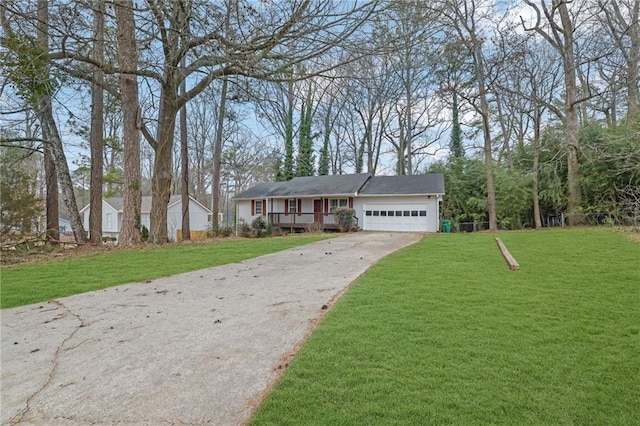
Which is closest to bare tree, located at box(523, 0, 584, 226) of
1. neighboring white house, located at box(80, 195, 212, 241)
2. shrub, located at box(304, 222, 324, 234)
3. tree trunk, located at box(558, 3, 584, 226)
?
tree trunk, located at box(558, 3, 584, 226)

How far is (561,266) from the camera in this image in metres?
6.61

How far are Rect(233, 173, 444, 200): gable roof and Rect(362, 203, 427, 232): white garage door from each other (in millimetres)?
821

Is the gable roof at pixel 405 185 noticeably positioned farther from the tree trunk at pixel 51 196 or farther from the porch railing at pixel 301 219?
the tree trunk at pixel 51 196

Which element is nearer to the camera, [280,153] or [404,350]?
[404,350]

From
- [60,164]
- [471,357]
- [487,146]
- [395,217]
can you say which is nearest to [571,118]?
[487,146]

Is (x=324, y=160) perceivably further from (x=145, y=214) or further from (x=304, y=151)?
(x=145, y=214)

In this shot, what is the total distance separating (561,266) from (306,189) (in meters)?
16.7

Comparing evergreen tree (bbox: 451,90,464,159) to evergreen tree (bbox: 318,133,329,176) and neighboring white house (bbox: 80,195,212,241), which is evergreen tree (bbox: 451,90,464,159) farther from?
neighboring white house (bbox: 80,195,212,241)

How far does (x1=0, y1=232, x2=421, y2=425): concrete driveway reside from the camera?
7.35 ft

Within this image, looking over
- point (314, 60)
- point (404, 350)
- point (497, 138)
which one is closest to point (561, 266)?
point (404, 350)

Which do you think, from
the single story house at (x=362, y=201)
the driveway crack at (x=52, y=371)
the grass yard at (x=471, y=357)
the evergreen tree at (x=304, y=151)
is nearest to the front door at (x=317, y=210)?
the single story house at (x=362, y=201)

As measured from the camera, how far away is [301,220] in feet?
69.7

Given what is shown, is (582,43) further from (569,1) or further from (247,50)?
(247,50)

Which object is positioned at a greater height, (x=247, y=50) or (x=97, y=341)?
(x=247, y=50)
